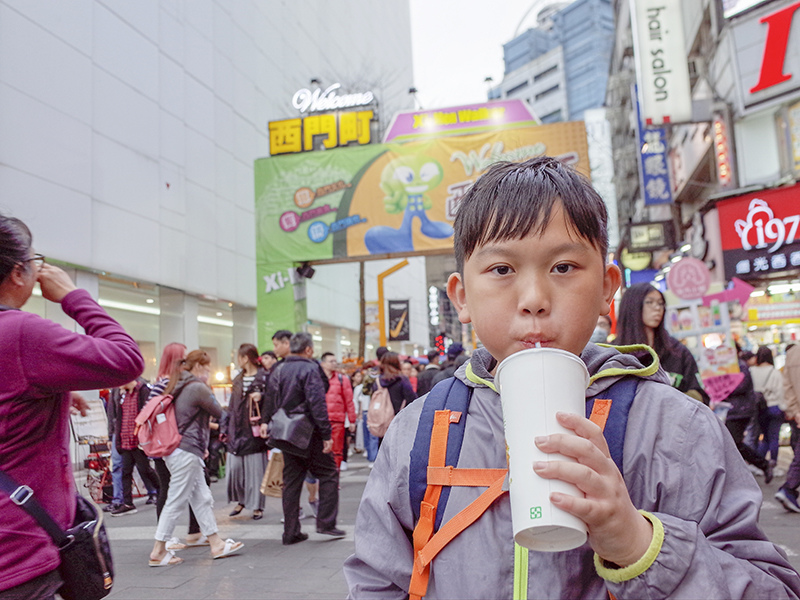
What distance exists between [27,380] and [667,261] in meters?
23.2

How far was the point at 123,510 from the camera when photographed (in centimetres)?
926

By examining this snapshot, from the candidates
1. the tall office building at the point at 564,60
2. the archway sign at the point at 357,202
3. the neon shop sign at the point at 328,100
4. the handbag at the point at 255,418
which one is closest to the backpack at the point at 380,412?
the handbag at the point at 255,418

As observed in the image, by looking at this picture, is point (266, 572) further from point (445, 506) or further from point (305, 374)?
point (445, 506)

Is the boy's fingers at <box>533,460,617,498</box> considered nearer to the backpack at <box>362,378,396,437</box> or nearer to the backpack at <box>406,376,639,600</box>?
the backpack at <box>406,376,639,600</box>

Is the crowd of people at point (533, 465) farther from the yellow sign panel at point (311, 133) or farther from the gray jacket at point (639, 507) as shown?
the yellow sign panel at point (311, 133)

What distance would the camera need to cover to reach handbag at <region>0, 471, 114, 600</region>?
2062 millimetres

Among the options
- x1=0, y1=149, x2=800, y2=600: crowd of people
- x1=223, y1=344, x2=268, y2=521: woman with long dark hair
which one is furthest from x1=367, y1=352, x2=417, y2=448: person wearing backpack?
x1=0, y1=149, x2=800, y2=600: crowd of people

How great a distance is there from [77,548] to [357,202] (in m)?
15.6

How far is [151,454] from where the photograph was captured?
6.40m

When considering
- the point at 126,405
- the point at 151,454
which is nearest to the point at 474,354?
the point at 151,454

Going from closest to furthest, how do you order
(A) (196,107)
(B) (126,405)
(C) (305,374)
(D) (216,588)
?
(D) (216,588), (C) (305,374), (B) (126,405), (A) (196,107)

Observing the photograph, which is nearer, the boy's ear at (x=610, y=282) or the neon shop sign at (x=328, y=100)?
the boy's ear at (x=610, y=282)

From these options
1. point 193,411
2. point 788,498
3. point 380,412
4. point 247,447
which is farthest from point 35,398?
point 380,412

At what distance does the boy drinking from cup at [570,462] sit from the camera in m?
0.94
